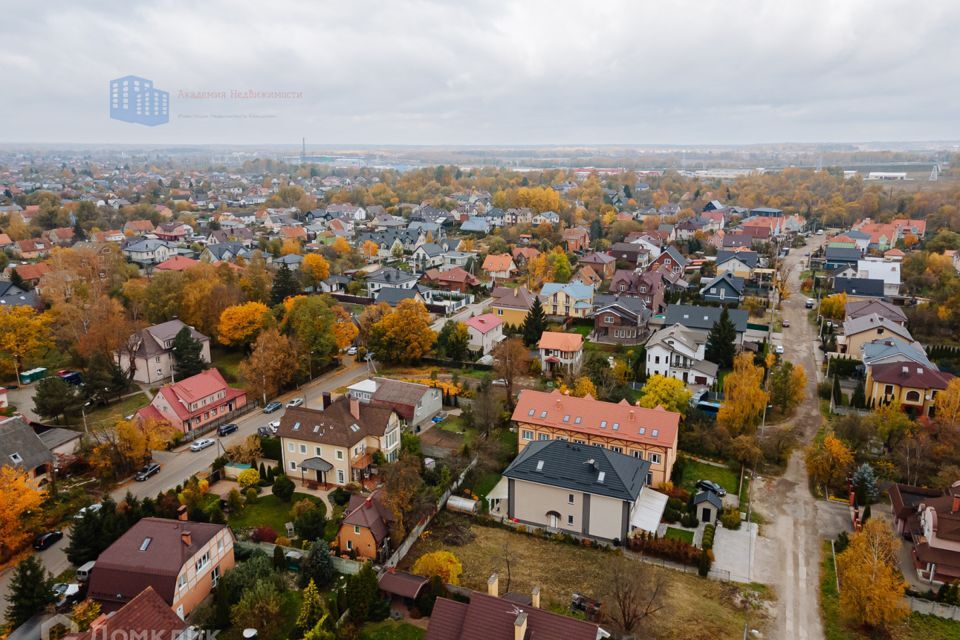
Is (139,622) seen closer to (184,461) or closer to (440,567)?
(440,567)

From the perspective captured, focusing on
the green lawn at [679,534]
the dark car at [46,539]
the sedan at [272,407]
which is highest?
the sedan at [272,407]

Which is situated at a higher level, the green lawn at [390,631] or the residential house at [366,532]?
the residential house at [366,532]

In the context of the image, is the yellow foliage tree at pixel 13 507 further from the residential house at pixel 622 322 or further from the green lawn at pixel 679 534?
the residential house at pixel 622 322

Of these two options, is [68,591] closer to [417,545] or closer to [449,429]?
[417,545]

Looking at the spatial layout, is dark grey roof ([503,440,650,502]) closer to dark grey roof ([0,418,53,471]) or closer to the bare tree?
the bare tree

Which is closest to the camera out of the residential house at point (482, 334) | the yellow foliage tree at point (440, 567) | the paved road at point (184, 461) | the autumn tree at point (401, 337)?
the yellow foliage tree at point (440, 567)

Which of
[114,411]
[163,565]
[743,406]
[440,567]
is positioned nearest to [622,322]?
[743,406]

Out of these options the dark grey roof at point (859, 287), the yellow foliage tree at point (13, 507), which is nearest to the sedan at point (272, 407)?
the yellow foliage tree at point (13, 507)

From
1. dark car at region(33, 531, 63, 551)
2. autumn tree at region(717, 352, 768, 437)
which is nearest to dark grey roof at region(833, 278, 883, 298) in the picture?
autumn tree at region(717, 352, 768, 437)
